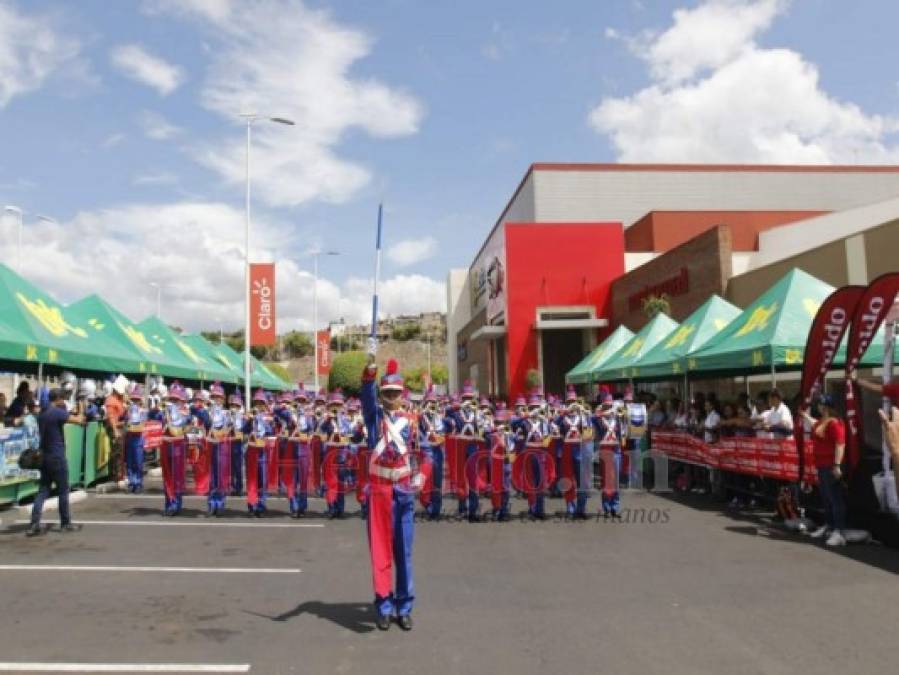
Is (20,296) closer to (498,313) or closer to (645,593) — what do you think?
(645,593)

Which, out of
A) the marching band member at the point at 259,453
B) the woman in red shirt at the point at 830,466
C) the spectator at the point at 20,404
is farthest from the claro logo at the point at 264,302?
the woman in red shirt at the point at 830,466

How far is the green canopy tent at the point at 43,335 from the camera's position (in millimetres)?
12273

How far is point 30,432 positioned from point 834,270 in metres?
18.9

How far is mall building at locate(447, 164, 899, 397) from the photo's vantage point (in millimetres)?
25234

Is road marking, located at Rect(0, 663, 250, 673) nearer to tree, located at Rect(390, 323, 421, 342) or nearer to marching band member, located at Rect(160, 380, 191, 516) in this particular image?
marching band member, located at Rect(160, 380, 191, 516)

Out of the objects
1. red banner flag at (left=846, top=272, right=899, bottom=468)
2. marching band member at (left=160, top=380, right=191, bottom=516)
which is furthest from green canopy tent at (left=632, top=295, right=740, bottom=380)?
marching band member at (left=160, top=380, right=191, bottom=516)

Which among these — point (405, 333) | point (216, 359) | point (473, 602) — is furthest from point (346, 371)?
point (405, 333)

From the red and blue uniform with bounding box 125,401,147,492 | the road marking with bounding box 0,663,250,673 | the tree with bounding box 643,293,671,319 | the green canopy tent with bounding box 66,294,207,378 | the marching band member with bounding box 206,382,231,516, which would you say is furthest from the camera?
the tree with bounding box 643,293,671,319

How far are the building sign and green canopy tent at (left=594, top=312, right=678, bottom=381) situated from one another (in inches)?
303

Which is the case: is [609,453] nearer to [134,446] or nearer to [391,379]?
[391,379]

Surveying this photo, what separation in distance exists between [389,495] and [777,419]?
27.2 ft

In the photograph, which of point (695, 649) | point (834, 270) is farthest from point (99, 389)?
point (695, 649)

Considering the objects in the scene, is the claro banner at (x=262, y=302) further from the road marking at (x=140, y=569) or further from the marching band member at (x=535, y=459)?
the road marking at (x=140, y=569)

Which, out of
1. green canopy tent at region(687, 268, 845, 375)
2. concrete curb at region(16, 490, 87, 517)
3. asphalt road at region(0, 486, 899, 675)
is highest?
green canopy tent at region(687, 268, 845, 375)
